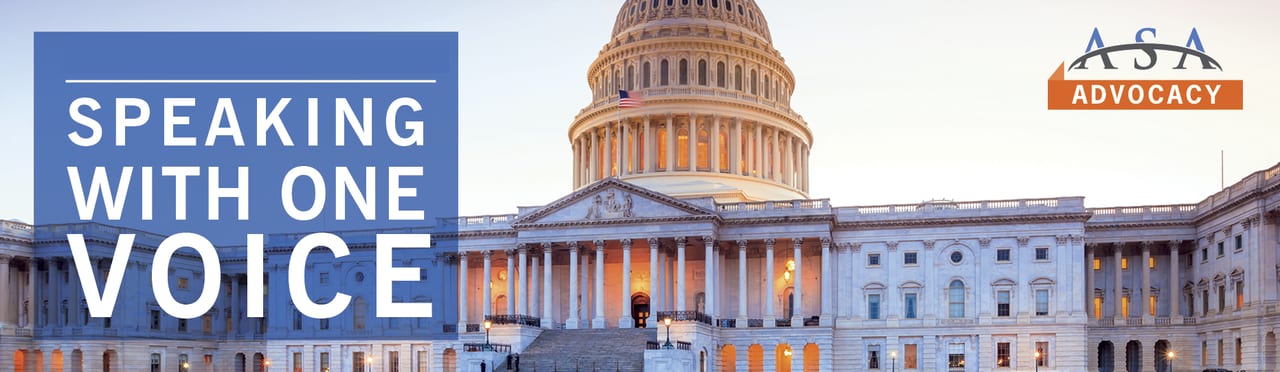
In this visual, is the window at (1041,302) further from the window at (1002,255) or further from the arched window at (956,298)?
the arched window at (956,298)

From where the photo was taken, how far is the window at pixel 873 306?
78312 millimetres

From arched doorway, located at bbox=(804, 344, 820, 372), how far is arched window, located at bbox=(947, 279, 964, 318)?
30.0ft

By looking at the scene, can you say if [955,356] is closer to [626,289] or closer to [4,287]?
[626,289]

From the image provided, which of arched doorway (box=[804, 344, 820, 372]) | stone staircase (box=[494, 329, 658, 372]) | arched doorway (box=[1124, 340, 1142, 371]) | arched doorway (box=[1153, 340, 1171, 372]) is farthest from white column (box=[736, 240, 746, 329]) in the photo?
arched doorway (box=[1153, 340, 1171, 372])

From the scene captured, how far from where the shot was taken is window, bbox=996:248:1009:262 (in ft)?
251

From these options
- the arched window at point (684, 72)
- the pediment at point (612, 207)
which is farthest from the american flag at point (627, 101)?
the pediment at point (612, 207)

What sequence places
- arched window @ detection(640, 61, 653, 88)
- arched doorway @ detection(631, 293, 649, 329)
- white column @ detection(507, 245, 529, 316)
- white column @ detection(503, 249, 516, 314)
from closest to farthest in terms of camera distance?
1. white column @ detection(507, 245, 529, 316)
2. white column @ detection(503, 249, 516, 314)
3. arched doorway @ detection(631, 293, 649, 329)
4. arched window @ detection(640, 61, 653, 88)

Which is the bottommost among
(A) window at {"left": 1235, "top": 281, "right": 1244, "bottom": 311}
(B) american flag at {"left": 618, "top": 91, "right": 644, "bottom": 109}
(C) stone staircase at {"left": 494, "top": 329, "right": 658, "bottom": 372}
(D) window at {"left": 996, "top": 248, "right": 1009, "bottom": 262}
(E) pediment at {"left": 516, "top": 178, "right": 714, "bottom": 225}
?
(C) stone staircase at {"left": 494, "top": 329, "right": 658, "bottom": 372}

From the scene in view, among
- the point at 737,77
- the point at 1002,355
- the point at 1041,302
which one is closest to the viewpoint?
the point at 1041,302

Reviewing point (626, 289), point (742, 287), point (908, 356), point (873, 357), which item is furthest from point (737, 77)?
point (908, 356)

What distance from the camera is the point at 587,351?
7012 centimetres

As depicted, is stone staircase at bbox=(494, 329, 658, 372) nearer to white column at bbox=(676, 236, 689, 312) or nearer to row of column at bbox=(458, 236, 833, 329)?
row of column at bbox=(458, 236, 833, 329)

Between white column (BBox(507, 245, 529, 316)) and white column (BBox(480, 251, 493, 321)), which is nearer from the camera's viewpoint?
white column (BBox(507, 245, 529, 316))

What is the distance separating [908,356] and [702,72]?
101 feet
